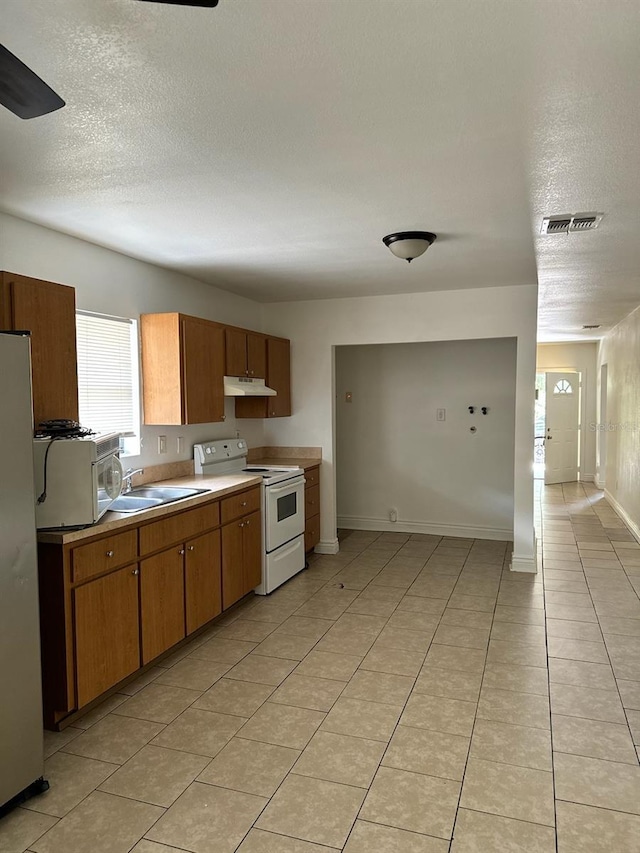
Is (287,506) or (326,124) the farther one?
(287,506)

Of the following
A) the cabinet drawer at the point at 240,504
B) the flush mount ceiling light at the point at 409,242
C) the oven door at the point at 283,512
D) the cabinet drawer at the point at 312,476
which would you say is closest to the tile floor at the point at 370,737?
the oven door at the point at 283,512

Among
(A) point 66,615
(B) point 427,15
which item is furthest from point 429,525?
(B) point 427,15

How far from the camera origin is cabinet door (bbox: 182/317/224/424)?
412cm

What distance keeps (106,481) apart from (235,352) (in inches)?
82.7

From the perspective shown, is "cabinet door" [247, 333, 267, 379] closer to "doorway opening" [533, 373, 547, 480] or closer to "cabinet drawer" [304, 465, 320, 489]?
"cabinet drawer" [304, 465, 320, 489]

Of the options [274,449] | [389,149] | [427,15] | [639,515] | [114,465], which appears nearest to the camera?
[427,15]

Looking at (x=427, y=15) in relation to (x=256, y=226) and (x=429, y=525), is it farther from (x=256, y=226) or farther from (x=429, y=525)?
(x=429, y=525)

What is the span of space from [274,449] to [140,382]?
2.06 metres

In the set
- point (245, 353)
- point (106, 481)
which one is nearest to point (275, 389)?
point (245, 353)

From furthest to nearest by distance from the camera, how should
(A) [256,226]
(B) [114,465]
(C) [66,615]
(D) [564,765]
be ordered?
(A) [256,226] < (B) [114,465] < (C) [66,615] < (D) [564,765]

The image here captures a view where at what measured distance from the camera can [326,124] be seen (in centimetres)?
205

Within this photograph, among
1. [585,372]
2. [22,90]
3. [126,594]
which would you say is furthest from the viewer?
[585,372]

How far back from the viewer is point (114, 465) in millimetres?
3004

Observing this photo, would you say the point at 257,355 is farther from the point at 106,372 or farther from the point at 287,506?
the point at 106,372
